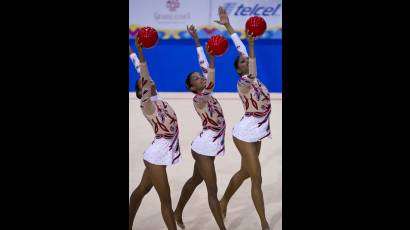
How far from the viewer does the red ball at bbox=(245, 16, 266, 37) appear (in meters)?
4.13

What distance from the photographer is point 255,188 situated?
4.26 meters

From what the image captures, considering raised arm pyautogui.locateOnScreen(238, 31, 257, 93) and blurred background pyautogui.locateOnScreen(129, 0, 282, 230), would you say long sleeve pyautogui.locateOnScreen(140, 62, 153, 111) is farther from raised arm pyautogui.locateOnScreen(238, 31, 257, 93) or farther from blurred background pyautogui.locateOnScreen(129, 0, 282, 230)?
raised arm pyautogui.locateOnScreen(238, 31, 257, 93)

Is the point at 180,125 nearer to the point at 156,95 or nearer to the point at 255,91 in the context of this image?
the point at 156,95

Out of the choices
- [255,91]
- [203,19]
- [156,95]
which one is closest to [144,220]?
[156,95]

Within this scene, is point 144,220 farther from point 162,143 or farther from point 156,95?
point 156,95

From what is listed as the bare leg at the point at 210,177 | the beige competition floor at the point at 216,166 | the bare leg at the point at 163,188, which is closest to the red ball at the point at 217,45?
the beige competition floor at the point at 216,166

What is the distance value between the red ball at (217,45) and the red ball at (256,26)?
20 centimetres

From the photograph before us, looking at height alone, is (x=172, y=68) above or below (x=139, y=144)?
above

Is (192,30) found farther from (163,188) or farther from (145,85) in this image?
(163,188)

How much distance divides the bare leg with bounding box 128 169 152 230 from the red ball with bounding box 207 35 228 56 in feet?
3.24

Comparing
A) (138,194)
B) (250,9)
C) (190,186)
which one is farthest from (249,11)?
(138,194)

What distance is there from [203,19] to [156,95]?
2.12 ft

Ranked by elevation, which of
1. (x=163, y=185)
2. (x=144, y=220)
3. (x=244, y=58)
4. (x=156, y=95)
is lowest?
(x=144, y=220)

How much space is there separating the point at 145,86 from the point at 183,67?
0.35 metres
